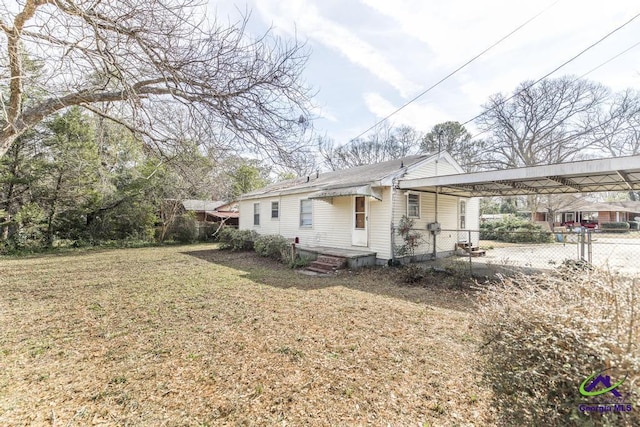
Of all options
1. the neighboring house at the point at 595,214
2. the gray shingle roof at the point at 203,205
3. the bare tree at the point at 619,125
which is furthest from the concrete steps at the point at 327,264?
the neighboring house at the point at 595,214

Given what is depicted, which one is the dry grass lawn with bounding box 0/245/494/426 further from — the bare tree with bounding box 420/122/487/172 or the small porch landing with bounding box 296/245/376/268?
the bare tree with bounding box 420/122/487/172

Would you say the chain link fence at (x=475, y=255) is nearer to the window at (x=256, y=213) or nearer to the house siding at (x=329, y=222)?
the house siding at (x=329, y=222)

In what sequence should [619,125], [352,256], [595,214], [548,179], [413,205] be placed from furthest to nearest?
[595,214], [619,125], [413,205], [352,256], [548,179]

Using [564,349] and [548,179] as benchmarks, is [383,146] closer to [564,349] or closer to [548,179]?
[548,179]

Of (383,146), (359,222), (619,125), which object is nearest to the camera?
(359,222)

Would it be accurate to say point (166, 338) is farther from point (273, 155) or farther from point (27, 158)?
point (27, 158)

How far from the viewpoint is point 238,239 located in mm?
14578

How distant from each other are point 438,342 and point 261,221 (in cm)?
1285

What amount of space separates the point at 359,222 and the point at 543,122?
71.4 ft

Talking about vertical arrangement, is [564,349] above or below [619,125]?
below

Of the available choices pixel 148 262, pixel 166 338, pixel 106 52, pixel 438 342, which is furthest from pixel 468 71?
pixel 148 262

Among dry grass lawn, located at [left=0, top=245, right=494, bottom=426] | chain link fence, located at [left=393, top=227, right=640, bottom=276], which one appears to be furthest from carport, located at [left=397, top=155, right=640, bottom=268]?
dry grass lawn, located at [left=0, top=245, right=494, bottom=426]

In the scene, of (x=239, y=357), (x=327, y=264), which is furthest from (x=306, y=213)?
(x=239, y=357)

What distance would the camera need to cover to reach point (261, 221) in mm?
15609
